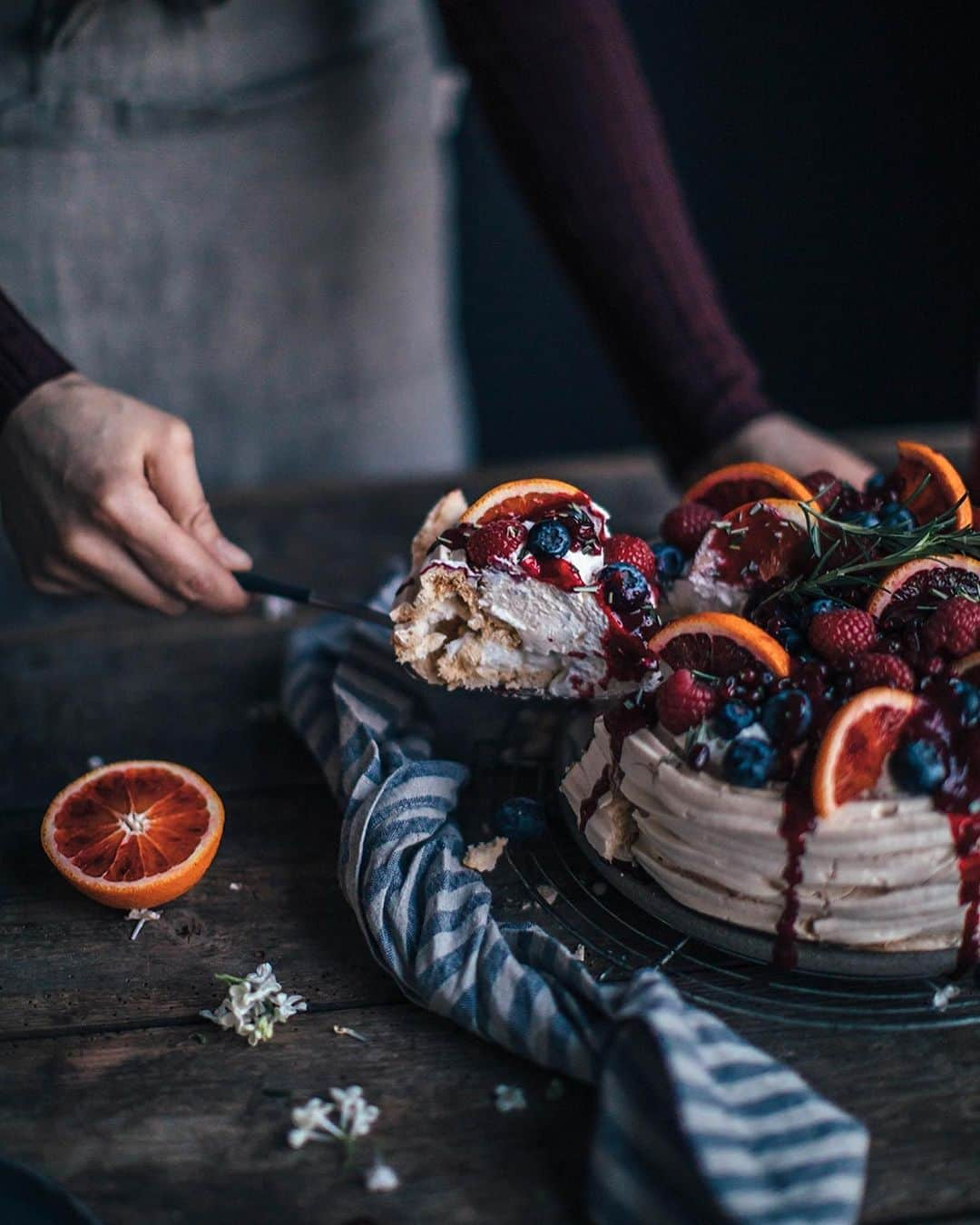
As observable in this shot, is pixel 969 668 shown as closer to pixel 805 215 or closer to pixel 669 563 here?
pixel 669 563

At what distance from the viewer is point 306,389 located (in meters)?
3.19

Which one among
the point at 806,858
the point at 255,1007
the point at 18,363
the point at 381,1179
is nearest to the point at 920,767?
the point at 806,858

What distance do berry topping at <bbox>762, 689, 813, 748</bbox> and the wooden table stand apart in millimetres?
375

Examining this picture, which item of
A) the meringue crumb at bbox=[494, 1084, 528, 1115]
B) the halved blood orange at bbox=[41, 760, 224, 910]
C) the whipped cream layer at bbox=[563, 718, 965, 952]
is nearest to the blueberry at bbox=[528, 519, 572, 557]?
the whipped cream layer at bbox=[563, 718, 965, 952]

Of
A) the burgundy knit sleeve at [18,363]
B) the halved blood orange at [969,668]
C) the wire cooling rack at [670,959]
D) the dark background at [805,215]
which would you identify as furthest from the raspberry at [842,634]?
the dark background at [805,215]

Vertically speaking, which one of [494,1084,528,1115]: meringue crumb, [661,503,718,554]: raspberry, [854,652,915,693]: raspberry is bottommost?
[494,1084,528,1115]: meringue crumb

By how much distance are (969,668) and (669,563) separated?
0.52m

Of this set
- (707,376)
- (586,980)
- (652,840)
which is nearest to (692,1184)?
(586,980)

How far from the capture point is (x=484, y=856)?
1.74 metres

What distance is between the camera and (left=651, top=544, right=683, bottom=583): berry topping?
192 cm

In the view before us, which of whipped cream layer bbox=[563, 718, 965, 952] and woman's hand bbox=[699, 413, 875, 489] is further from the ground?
woman's hand bbox=[699, 413, 875, 489]

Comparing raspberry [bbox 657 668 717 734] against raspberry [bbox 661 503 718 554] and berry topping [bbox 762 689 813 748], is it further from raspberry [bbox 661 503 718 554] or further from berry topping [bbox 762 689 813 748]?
raspberry [bbox 661 503 718 554]

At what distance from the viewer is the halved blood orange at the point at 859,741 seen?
1.44 meters

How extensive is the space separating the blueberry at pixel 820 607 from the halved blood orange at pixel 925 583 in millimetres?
68
